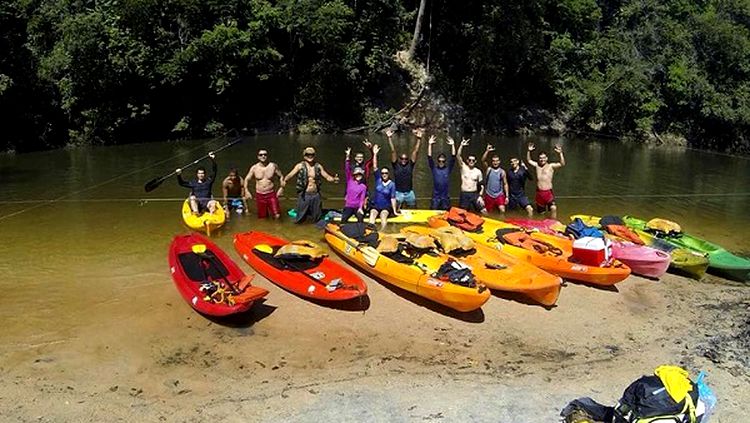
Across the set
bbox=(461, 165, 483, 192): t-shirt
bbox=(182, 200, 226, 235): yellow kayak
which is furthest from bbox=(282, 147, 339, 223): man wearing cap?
bbox=(461, 165, 483, 192): t-shirt

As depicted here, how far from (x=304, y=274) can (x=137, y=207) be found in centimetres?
673

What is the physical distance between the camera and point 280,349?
7.23 metres

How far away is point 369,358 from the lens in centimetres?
708

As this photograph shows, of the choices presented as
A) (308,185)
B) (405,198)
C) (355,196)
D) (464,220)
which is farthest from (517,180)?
(308,185)

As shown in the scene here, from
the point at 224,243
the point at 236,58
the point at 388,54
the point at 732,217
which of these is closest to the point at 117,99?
the point at 236,58

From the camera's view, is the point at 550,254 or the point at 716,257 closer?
the point at 550,254

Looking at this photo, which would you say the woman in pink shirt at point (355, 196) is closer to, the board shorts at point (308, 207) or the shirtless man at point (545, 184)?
the board shorts at point (308, 207)

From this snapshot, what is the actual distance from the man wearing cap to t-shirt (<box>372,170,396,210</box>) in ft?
2.89

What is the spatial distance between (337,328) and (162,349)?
2.09 m

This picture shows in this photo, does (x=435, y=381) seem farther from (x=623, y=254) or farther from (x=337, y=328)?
(x=623, y=254)

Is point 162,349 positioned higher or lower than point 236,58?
lower

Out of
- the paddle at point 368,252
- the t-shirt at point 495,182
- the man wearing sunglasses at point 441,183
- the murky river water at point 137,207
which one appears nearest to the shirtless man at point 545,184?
the murky river water at point 137,207

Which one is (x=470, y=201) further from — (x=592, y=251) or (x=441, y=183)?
(x=592, y=251)

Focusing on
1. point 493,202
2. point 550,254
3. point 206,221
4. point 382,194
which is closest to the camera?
point 550,254
